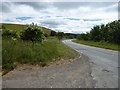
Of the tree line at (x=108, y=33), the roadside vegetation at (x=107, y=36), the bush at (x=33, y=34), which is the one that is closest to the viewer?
the bush at (x=33, y=34)

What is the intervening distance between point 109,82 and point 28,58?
20.8ft

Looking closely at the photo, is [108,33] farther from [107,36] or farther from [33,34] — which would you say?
[33,34]

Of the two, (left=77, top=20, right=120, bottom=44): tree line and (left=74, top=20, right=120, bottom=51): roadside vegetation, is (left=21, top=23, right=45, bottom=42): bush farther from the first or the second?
(left=77, top=20, right=120, bottom=44): tree line

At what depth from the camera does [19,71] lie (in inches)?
427

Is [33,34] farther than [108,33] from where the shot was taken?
No

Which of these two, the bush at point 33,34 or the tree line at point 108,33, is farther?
the tree line at point 108,33

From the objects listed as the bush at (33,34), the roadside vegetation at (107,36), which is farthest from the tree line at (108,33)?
the bush at (33,34)

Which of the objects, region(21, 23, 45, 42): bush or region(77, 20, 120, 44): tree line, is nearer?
region(21, 23, 45, 42): bush

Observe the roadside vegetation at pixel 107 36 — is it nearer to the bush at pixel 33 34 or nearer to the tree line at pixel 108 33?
the tree line at pixel 108 33

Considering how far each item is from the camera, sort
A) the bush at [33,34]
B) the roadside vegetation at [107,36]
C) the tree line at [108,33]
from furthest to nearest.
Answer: the tree line at [108,33], the roadside vegetation at [107,36], the bush at [33,34]

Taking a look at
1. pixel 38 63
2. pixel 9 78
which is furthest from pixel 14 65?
pixel 9 78

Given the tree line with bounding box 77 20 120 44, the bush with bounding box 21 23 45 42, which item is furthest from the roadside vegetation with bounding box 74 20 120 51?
the bush with bounding box 21 23 45 42

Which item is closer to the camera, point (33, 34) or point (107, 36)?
point (33, 34)

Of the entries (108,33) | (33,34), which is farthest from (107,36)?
(33,34)
